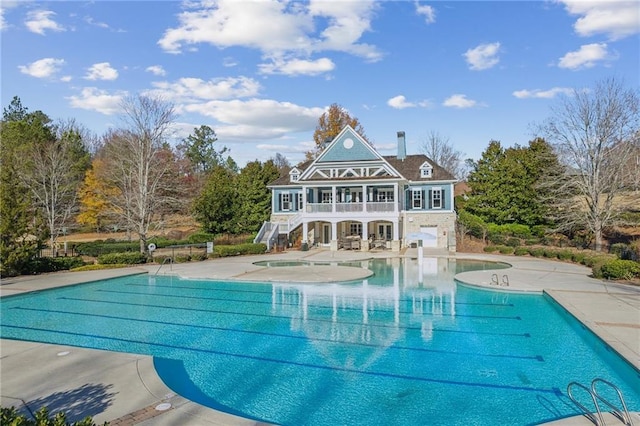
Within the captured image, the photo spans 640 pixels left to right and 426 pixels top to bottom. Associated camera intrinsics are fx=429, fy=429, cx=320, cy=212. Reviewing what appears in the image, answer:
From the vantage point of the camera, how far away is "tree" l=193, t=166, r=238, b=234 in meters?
37.8

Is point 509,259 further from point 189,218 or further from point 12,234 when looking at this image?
point 189,218

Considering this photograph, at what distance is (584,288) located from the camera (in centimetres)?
1770

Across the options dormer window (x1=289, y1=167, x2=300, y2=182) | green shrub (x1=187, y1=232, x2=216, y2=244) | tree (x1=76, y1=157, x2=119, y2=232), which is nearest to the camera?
green shrub (x1=187, y1=232, x2=216, y2=244)

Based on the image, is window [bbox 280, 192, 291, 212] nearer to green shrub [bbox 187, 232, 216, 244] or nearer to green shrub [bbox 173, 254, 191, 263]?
green shrub [bbox 187, 232, 216, 244]

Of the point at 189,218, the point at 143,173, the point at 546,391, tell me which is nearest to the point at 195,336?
the point at 546,391

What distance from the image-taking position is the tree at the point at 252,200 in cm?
4047

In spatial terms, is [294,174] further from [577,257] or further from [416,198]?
[577,257]

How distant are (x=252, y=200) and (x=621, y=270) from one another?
29.5m

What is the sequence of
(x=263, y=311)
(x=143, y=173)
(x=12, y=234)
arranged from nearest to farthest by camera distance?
1. (x=263, y=311)
2. (x=12, y=234)
3. (x=143, y=173)

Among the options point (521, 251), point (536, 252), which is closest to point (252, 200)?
point (521, 251)

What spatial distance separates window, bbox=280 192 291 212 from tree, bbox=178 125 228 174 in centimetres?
3475

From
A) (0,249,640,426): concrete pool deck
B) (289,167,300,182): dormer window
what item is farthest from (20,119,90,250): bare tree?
(289,167,300,182): dormer window

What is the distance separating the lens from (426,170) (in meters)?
36.5

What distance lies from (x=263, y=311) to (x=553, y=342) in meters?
9.16
